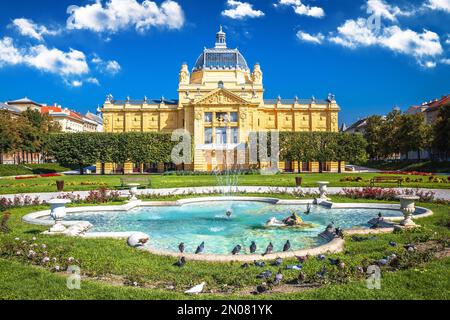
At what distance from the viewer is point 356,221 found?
16.7 metres

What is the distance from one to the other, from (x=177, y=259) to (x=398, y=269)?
537 centimetres

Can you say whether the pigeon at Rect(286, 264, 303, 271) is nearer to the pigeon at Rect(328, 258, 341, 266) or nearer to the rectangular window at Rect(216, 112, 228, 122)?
the pigeon at Rect(328, 258, 341, 266)

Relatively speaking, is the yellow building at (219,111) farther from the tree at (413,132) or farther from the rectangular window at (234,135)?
the tree at (413,132)

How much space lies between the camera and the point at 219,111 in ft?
211

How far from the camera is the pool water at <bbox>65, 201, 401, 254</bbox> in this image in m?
12.9

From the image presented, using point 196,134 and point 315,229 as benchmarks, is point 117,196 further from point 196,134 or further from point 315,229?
point 196,134

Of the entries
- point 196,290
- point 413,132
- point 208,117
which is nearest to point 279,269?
point 196,290

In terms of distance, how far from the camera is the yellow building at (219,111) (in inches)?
2512

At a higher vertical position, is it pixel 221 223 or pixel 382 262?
pixel 382 262

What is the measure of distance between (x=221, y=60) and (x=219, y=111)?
15346 millimetres

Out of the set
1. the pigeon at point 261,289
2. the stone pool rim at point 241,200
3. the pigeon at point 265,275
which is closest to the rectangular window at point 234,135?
the stone pool rim at point 241,200

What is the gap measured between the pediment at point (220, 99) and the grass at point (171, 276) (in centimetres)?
5374

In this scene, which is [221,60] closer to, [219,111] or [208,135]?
[219,111]
